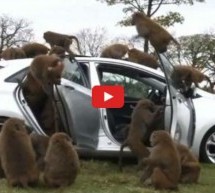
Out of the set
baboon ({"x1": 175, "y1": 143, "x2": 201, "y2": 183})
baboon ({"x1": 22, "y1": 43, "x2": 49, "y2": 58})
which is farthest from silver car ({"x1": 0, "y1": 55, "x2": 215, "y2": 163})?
baboon ({"x1": 22, "y1": 43, "x2": 49, "y2": 58})

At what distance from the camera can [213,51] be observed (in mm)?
50688

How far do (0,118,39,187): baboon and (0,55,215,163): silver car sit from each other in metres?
1.46

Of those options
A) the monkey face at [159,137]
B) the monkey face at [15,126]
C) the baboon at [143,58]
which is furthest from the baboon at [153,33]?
the monkey face at [15,126]

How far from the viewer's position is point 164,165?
7.64 meters

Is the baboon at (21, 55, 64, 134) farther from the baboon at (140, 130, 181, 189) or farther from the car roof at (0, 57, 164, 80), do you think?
the baboon at (140, 130, 181, 189)

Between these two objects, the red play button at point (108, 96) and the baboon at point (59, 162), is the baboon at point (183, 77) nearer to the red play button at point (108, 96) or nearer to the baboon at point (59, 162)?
the red play button at point (108, 96)

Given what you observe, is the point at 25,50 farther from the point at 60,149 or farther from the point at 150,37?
the point at 60,149

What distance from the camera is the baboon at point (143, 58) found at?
37.3ft

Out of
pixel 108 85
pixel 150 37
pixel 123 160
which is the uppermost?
pixel 150 37

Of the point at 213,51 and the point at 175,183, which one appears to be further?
the point at 213,51

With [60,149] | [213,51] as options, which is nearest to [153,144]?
[60,149]

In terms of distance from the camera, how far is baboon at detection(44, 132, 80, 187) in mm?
7578

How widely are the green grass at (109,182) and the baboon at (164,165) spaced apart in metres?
0.15

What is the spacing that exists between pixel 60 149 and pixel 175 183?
1377 mm
